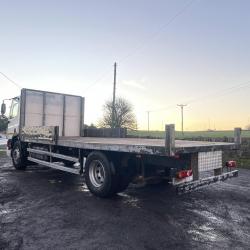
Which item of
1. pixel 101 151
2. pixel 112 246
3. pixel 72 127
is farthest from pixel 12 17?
pixel 112 246

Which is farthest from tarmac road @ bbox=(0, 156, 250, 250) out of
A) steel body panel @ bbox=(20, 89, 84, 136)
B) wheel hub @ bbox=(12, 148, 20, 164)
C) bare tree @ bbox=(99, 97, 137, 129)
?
bare tree @ bbox=(99, 97, 137, 129)

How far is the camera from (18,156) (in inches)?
433

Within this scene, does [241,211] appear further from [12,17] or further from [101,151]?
[12,17]

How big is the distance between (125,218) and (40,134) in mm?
5084

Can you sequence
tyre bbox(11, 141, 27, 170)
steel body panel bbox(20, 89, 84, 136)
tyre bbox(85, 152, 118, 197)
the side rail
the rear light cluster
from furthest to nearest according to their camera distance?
tyre bbox(11, 141, 27, 170), steel body panel bbox(20, 89, 84, 136), the side rail, tyre bbox(85, 152, 118, 197), the rear light cluster

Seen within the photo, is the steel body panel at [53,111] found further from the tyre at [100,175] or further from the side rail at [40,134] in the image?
the tyre at [100,175]

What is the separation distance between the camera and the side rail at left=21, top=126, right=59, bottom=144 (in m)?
8.35

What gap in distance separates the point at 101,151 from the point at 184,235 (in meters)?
2.96

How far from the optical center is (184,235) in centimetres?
423

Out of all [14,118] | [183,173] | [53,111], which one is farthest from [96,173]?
[14,118]

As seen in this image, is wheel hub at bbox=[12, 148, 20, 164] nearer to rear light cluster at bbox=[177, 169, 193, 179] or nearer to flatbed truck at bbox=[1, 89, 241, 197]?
flatbed truck at bbox=[1, 89, 241, 197]

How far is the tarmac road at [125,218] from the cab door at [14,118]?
3.58 metres

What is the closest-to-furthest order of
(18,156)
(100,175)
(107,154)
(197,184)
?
(197,184), (107,154), (100,175), (18,156)

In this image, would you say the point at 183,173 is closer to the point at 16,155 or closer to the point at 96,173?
the point at 96,173
